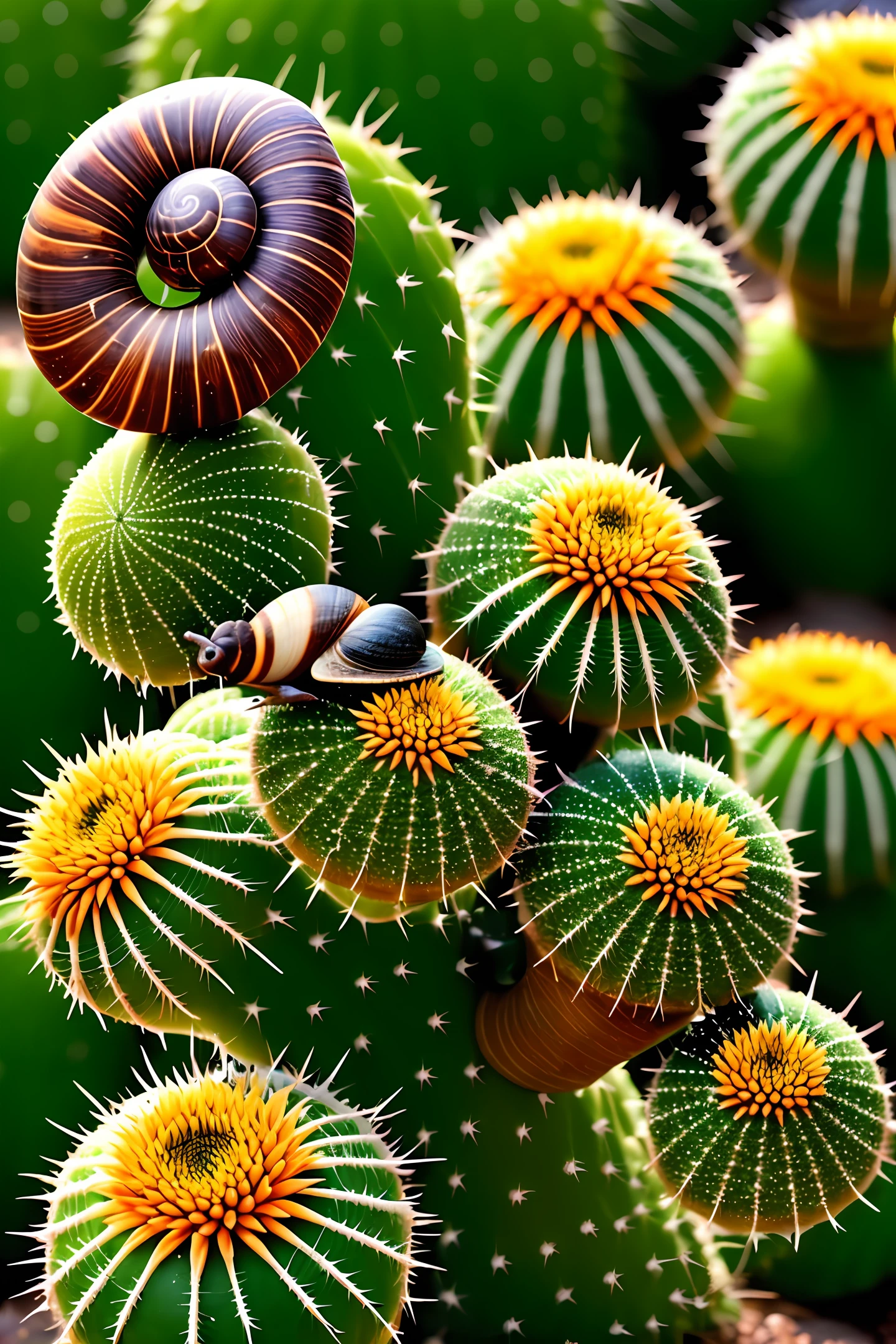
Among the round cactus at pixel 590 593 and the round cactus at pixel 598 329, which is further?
the round cactus at pixel 598 329

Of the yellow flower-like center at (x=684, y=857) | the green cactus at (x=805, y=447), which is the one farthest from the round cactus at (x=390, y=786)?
the green cactus at (x=805, y=447)

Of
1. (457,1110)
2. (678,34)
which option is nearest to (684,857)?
(457,1110)

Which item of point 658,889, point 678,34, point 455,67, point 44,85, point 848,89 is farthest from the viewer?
point 678,34

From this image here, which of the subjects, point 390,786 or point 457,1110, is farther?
point 457,1110

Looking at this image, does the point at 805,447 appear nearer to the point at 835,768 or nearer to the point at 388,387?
the point at 835,768

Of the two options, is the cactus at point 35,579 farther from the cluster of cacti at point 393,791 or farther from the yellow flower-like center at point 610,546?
the yellow flower-like center at point 610,546

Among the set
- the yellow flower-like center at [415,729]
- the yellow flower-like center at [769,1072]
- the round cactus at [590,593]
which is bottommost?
the yellow flower-like center at [769,1072]

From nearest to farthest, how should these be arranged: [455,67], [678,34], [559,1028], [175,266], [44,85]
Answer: [175,266], [559,1028], [455,67], [44,85], [678,34]
